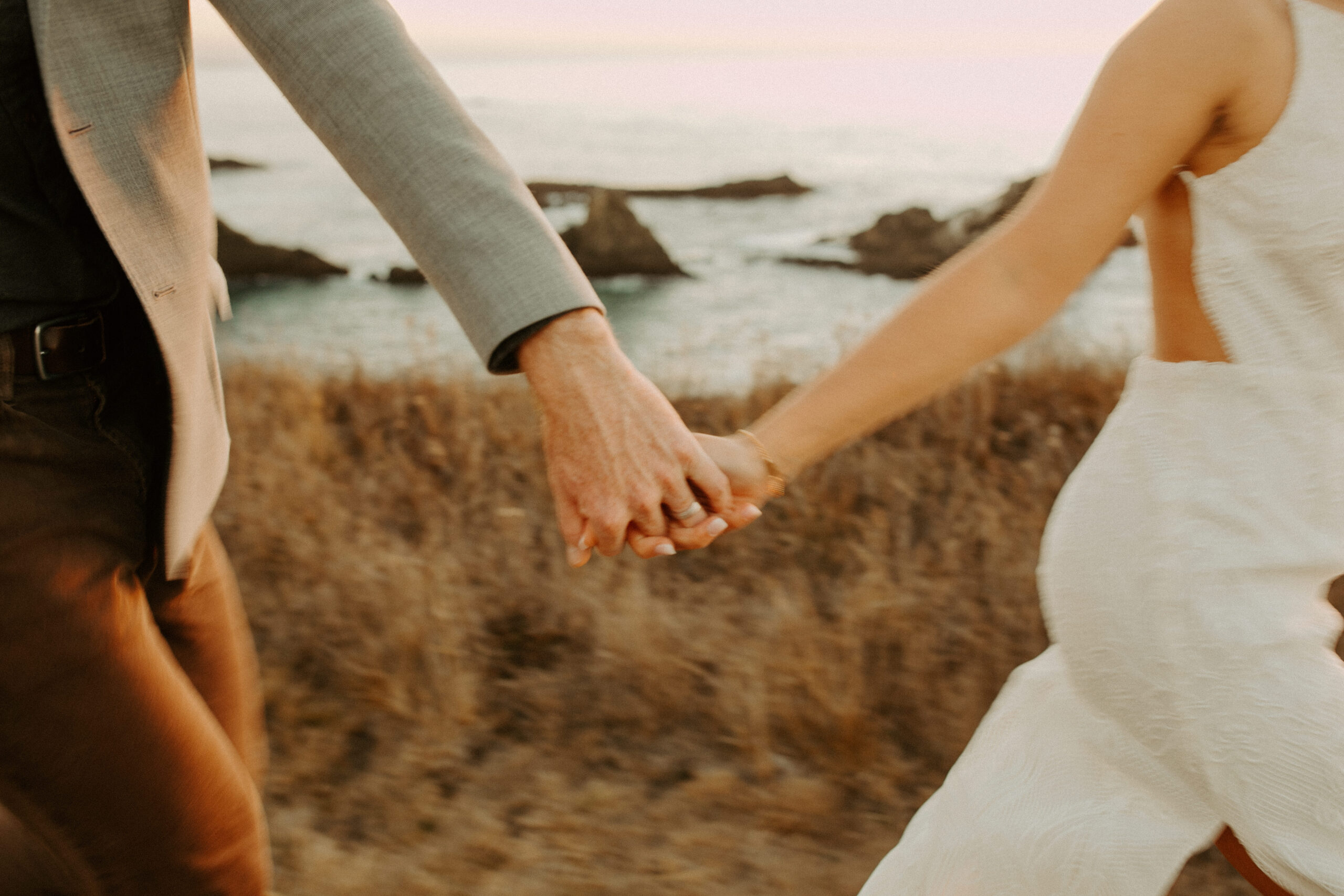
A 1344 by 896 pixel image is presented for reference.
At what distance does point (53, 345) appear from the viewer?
1.17 m

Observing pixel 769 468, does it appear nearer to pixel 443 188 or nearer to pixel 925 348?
pixel 925 348

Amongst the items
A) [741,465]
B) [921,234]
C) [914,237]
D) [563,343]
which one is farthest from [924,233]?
[563,343]

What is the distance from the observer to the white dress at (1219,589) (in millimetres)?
1146

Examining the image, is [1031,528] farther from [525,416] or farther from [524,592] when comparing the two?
[525,416]

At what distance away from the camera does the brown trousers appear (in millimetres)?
1127

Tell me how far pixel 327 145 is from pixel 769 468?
73cm

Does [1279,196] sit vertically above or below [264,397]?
above

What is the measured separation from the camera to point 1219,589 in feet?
3.98

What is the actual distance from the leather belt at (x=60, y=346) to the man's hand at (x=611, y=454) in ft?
1.71

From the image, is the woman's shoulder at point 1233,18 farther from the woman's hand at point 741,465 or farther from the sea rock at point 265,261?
the sea rock at point 265,261

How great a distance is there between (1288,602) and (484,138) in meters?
1.11

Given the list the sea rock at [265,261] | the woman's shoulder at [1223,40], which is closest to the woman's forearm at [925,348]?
the woman's shoulder at [1223,40]

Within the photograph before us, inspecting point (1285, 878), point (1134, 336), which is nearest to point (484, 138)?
point (1285, 878)

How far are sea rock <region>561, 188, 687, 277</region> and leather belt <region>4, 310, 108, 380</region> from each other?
7457mm
